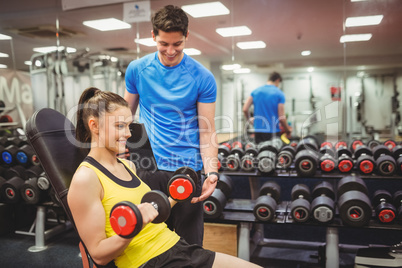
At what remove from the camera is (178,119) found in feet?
4.95

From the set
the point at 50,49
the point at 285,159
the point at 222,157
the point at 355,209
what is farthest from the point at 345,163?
the point at 50,49

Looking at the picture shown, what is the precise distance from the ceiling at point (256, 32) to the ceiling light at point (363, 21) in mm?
41

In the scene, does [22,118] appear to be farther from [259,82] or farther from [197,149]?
[197,149]

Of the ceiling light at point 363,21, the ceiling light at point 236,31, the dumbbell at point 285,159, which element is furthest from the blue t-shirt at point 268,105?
the dumbbell at point 285,159

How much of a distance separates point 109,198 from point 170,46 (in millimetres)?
677

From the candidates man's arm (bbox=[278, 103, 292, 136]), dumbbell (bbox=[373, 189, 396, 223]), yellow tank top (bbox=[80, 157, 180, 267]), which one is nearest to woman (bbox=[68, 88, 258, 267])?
yellow tank top (bbox=[80, 157, 180, 267])

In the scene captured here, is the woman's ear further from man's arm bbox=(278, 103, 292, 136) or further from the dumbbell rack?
man's arm bbox=(278, 103, 292, 136)

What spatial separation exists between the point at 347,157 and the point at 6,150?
315cm

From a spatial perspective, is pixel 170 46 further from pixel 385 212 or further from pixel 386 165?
pixel 386 165

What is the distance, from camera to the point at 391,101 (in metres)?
4.26

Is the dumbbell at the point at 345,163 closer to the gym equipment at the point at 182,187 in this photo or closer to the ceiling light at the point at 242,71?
the gym equipment at the point at 182,187

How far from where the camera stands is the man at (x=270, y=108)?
Result: 3.97 metres

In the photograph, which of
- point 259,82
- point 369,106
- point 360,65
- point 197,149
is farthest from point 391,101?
point 197,149

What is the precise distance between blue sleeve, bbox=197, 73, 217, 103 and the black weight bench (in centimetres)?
57
